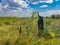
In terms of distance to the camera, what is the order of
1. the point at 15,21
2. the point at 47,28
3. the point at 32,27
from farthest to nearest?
the point at 15,21 → the point at 47,28 → the point at 32,27

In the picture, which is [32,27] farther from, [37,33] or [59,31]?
[59,31]

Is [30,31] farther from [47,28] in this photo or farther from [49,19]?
[49,19]

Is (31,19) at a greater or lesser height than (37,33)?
greater

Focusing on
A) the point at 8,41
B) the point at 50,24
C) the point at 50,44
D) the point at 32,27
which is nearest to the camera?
the point at 8,41

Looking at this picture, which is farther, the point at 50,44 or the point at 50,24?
the point at 50,24

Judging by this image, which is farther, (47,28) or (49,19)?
(49,19)

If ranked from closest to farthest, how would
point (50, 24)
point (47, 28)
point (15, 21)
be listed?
point (47, 28) < point (50, 24) < point (15, 21)

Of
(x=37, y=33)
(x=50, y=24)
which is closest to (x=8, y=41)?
(x=37, y=33)

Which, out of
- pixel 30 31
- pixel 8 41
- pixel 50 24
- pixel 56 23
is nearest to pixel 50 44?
pixel 30 31

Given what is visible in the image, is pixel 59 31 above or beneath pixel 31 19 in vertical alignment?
beneath

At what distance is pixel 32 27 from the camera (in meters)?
5.53

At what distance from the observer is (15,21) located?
6910 millimetres

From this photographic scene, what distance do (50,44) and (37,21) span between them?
→ 1.17 meters

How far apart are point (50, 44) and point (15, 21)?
2052 mm
